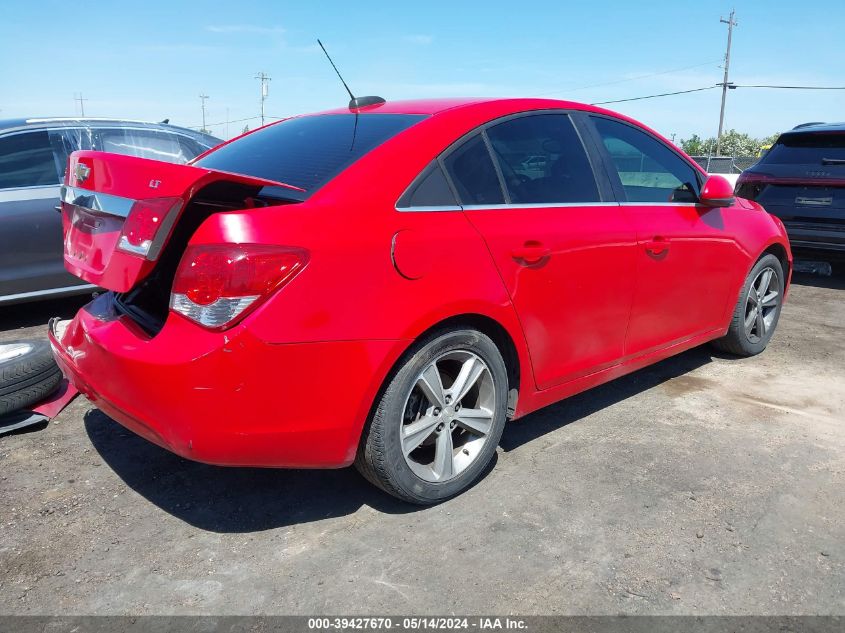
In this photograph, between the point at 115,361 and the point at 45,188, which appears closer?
the point at 115,361

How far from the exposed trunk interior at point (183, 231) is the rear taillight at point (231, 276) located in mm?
189

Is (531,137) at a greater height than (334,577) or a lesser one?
greater

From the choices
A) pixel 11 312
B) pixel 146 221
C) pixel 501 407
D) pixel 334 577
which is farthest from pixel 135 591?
pixel 11 312

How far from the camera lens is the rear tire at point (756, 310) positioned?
457 cm

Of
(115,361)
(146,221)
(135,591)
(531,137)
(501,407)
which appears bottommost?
(135,591)

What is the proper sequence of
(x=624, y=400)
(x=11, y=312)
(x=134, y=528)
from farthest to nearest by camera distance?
(x=11, y=312) < (x=624, y=400) < (x=134, y=528)

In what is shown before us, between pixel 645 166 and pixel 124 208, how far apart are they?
266cm

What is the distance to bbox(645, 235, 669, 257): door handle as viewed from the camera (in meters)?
3.51

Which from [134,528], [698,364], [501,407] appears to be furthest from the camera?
[698,364]

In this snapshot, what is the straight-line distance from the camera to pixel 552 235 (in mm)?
3018

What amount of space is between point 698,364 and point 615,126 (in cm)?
193

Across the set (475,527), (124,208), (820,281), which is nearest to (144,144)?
(124,208)

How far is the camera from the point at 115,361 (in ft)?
8.00

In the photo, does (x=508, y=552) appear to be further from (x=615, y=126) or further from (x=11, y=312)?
(x=11, y=312)
